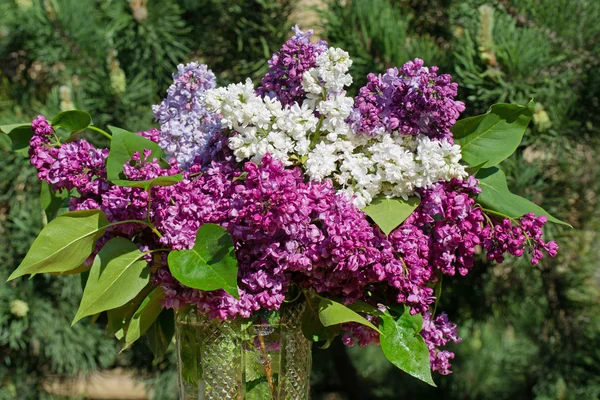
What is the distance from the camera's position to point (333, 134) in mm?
639

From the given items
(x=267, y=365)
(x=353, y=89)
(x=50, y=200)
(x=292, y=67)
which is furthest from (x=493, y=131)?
(x=353, y=89)

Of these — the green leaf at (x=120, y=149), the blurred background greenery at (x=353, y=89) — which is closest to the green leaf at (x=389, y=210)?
the green leaf at (x=120, y=149)

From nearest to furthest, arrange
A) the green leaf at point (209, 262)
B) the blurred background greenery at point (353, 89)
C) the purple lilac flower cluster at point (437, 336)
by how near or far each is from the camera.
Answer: the green leaf at point (209, 262) < the purple lilac flower cluster at point (437, 336) < the blurred background greenery at point (353, 89)

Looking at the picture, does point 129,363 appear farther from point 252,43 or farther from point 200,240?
point 200,240

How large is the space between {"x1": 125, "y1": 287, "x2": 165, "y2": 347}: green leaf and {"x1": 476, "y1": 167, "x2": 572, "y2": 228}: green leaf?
30 cm

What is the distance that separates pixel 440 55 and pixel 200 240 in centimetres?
91

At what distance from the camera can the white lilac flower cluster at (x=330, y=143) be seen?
618mm

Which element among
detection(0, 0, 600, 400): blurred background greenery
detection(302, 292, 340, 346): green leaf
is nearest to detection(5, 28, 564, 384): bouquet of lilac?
detection(302, 292, 340, 346): green leaf

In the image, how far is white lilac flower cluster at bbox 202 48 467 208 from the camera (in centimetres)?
62

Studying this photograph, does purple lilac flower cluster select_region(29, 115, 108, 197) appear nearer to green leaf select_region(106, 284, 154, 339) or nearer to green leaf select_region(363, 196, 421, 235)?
green leaf select_region(106, 284, 154, 339)

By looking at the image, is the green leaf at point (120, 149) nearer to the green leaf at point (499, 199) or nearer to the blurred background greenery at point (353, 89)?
the green leaf at point (499, 199)

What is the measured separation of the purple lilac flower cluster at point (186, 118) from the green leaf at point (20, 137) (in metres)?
0.13

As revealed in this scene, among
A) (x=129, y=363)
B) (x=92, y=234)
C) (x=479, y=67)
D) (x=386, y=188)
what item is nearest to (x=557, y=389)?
(x=479, y=67)

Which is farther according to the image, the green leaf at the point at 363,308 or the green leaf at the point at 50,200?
the green leaf at the point at 50,200
